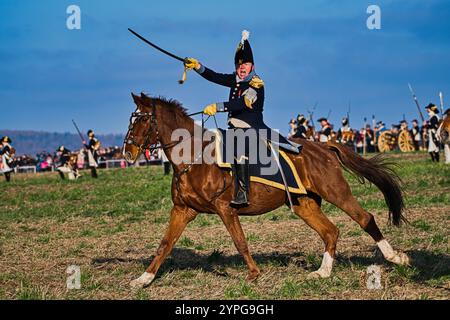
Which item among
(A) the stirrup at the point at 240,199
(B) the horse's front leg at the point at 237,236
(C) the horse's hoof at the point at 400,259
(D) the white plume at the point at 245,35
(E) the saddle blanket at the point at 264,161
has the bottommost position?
(C) the horse's hoof at the point at 400,259

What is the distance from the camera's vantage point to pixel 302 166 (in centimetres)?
930

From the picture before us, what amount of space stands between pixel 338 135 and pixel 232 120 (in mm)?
33848

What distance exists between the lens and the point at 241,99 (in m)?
8.83

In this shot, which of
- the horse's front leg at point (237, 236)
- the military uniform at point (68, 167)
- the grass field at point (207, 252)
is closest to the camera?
the grass field at point (207, 252)

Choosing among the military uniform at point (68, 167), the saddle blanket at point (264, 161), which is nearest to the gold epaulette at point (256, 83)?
the saddle blanket at point (264, 161)

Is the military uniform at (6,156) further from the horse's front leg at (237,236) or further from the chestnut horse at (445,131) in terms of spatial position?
the chestnut horse at (445,131)

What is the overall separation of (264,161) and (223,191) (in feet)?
2.36

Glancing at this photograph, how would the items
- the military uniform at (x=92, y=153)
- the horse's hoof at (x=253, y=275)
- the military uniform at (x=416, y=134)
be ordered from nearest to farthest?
1. the horse's hoof at (x=253, y=275)
2. the military uniform at (x=92, y=153)
3. the military uniform at (x=416, y=134)

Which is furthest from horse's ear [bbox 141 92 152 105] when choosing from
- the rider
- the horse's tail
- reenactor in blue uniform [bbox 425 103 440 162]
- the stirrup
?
reenactor in blue uniform [bbox 425 103 440 162]

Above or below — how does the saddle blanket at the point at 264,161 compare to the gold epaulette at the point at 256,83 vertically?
below

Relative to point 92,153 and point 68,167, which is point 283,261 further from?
point 92,153

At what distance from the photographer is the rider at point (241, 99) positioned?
8.84 meters

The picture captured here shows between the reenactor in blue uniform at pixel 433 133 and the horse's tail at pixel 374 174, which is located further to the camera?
the reenactor in blue uniform at pixel 433 133
